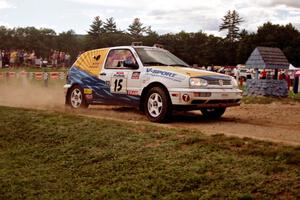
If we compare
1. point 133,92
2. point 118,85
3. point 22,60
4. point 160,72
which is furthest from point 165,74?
point 22,60

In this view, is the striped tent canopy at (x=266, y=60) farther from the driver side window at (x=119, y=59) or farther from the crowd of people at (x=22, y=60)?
the crowd of people at (x=22, y=60)

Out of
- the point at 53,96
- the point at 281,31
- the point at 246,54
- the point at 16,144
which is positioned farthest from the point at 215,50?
A: the point at 16,144

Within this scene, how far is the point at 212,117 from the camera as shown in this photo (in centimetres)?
1034

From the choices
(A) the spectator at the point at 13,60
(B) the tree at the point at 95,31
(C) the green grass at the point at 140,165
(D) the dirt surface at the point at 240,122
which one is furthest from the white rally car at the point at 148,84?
(B) the tree at the point at 95,31

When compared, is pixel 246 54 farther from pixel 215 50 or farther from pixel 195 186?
pixel 195 186

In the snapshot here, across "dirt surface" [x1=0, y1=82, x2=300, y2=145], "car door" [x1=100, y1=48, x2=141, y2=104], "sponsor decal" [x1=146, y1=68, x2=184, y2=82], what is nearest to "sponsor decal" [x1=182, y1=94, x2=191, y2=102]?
"sponsor decal" [x1=146, y1=68, x2=184, y2=82]

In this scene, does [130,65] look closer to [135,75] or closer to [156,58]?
[135,75]

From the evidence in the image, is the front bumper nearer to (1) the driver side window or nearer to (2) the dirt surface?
(2) the dirt surface

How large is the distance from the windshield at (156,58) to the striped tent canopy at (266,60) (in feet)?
34.0

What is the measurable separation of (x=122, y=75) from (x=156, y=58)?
845mm

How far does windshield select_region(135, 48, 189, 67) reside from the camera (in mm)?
9875

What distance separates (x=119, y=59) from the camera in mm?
10406

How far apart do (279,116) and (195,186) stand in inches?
242

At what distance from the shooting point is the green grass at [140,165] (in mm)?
5195
